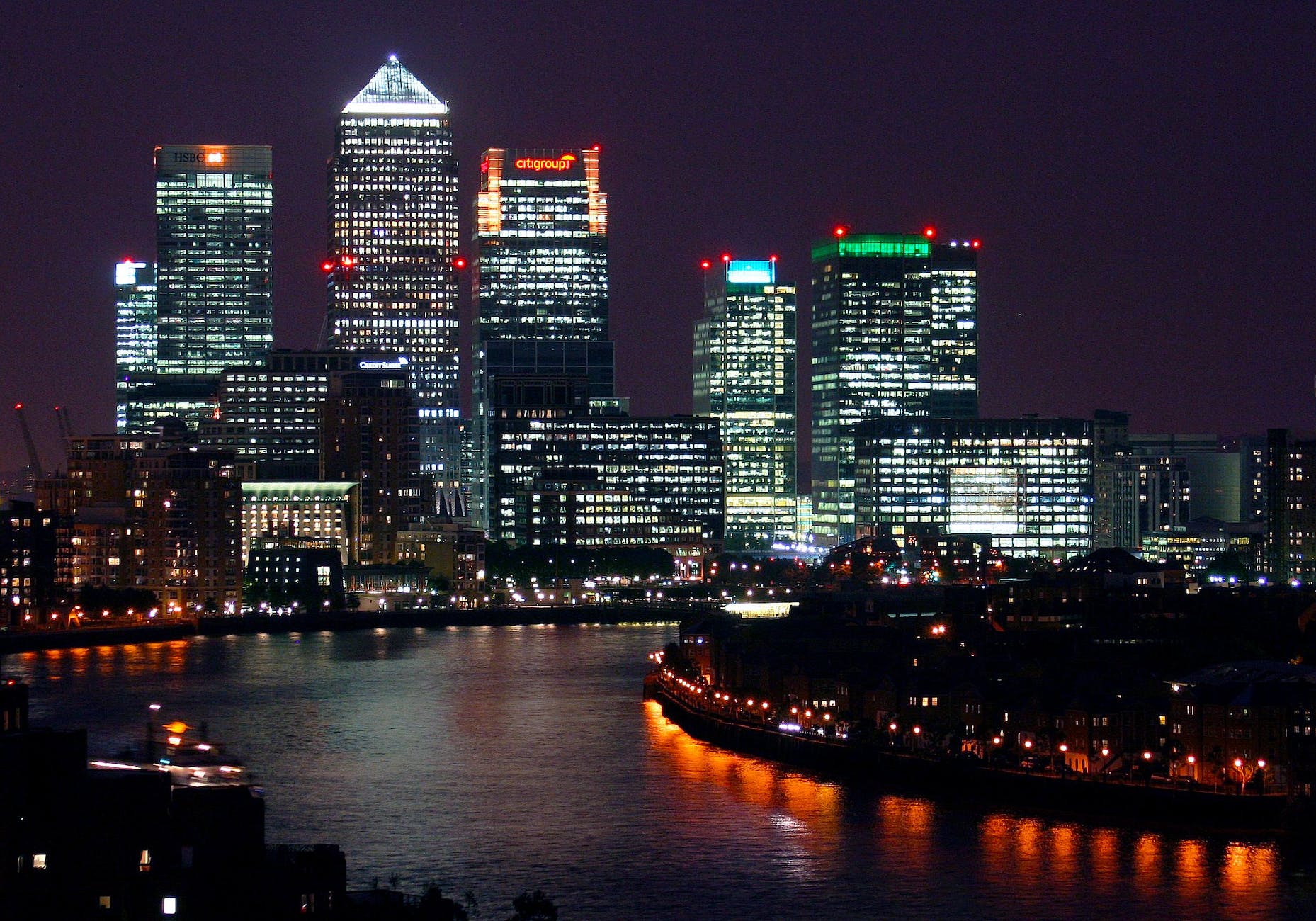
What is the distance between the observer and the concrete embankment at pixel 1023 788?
5062 cm

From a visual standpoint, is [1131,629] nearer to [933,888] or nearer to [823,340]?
[933,888]

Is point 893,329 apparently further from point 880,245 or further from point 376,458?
point 376,458

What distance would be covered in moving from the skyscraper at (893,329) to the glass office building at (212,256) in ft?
150

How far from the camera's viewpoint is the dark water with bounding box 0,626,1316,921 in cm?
4291

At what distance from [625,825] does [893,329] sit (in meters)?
142

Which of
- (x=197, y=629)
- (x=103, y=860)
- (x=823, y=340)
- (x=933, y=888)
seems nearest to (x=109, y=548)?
(x=197, y=629)

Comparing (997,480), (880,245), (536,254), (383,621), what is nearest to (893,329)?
(880,245)

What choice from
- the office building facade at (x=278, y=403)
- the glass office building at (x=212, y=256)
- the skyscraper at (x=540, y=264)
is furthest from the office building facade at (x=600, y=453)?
the glass office building at (x=212, y=256)

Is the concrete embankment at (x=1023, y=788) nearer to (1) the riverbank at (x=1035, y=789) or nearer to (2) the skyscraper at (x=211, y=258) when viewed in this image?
(1) the riverbank at (x=1035, y=789)

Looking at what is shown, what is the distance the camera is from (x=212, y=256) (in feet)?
638

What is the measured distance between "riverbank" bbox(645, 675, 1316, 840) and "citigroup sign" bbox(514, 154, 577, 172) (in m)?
129

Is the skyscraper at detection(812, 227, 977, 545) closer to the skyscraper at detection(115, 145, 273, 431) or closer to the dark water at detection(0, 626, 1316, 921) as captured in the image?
the skyscraper at detection(115, 145, 273, 431)

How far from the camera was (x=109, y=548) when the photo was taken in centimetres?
13000

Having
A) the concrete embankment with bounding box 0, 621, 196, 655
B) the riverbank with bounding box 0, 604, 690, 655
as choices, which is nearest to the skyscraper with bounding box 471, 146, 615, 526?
the riverbank with bounding box 0, 604, 690, 655
